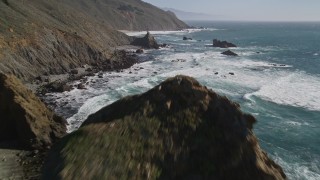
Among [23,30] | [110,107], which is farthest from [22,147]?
[23,30]

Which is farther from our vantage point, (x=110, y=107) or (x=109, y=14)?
(x=109, y=14)

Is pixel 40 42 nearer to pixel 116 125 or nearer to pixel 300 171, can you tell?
pixel 116 125

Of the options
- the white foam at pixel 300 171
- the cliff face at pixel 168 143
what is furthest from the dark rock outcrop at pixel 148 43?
the cliff face at pixel 168 143

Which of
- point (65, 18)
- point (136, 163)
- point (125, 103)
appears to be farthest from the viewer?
point (65, 18)

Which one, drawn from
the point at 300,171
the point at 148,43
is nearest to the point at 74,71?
the point at 300,171

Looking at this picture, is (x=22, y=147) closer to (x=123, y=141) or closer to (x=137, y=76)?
(x=123, y=141)

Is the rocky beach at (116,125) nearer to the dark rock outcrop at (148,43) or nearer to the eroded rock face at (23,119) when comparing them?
the eroded rock face at (23,119)
